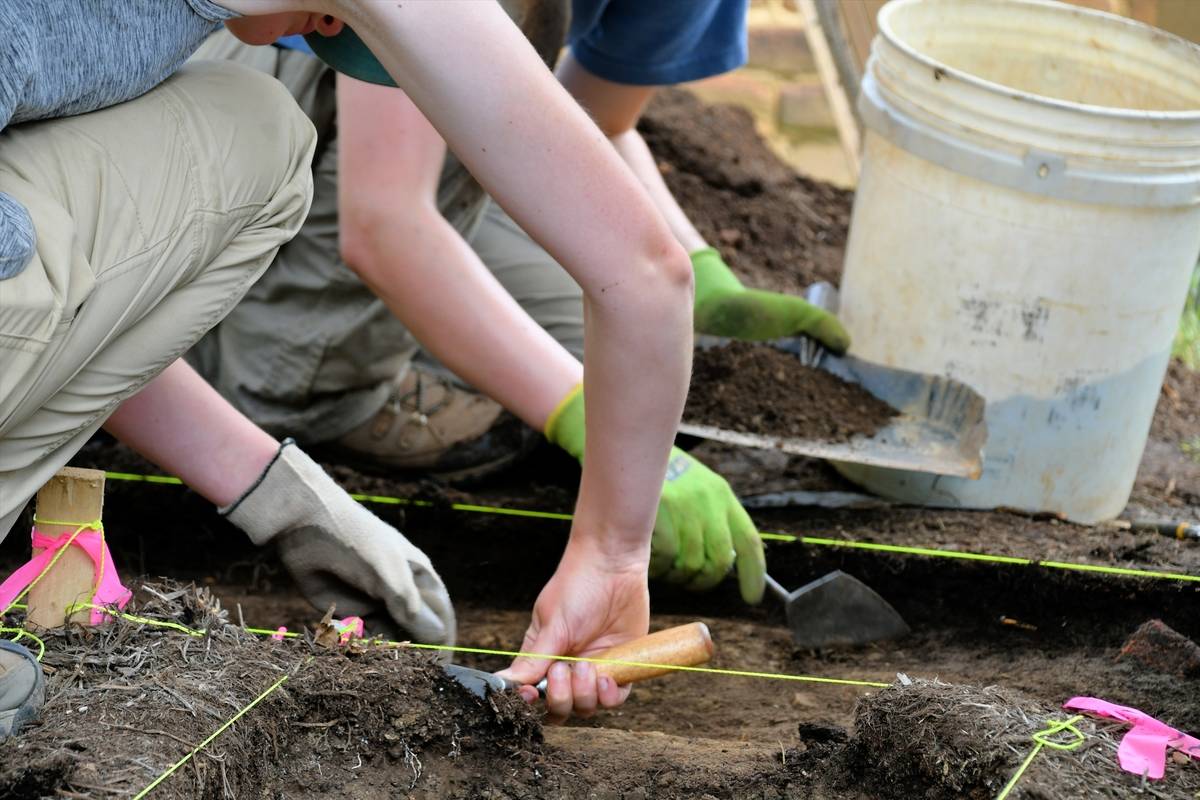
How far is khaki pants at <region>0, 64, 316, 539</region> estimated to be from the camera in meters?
1.24

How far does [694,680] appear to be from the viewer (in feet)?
6.57

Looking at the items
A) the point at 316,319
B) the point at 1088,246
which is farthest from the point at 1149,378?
the point at 316,319

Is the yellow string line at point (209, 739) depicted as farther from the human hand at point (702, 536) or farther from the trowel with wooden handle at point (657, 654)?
the human hand at point (702, 536)

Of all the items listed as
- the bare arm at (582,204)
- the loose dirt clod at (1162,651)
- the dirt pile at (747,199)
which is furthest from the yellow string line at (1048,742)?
the dirt pile at (747,199)

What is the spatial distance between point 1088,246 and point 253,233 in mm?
1486

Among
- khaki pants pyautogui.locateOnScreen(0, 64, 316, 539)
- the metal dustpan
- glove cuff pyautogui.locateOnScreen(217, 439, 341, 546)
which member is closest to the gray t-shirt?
khaki pants pyautogui.locateOnScreen(0, 64, 316, 539)

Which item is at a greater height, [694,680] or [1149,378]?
[1149,378]

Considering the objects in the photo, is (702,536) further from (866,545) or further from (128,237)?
(128,237)

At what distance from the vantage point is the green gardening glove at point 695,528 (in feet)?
6.35

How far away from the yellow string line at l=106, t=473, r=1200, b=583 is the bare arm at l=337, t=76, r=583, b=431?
303 millimetres

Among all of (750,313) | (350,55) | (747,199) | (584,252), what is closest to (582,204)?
(584,252)

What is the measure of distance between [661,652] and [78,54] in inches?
38.5

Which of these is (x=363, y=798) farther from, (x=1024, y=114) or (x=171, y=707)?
(x=1024, y=114)

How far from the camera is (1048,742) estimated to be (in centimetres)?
131
